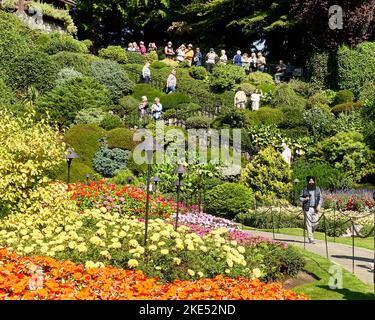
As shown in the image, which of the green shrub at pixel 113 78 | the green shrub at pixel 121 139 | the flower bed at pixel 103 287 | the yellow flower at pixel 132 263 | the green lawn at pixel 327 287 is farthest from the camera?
the green shrub at pixel 113 78

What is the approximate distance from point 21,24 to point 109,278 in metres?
27.5

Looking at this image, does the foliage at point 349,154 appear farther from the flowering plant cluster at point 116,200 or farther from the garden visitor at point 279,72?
the garden visitor at point 279,72

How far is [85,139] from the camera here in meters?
23.1

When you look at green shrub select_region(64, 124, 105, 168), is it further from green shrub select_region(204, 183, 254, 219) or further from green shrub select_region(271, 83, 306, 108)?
green shrub select_region(271, 83, 306, 108)

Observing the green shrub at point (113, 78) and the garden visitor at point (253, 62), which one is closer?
the green shrub at point (113, 78)

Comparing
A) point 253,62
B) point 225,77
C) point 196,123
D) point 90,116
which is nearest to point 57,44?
point 90,116

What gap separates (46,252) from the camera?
421 inches

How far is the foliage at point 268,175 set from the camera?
20328 millimetres

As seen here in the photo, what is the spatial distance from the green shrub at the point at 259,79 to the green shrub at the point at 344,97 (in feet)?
14.9

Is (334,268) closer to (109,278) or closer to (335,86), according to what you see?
(109,278)

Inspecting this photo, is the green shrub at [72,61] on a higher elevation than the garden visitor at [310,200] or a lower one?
higher

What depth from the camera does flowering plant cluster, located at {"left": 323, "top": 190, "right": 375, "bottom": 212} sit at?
66.1ft

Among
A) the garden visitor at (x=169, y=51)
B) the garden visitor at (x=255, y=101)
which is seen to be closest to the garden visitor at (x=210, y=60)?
the garden visitor at (x=169, y=51)
